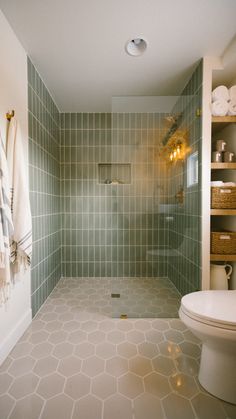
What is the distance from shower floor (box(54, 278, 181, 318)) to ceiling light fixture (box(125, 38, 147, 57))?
7.05 feet

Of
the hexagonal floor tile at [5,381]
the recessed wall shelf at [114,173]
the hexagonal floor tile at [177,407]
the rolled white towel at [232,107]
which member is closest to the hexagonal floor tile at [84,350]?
the hexagonal floor tile at [5,381]

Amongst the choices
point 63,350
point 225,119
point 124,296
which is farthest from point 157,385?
point 225,119

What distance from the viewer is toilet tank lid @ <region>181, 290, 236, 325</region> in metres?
1.05

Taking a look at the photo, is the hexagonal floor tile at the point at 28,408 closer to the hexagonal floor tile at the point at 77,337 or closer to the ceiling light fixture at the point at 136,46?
the hexagonal floor tile at the point at 77,337

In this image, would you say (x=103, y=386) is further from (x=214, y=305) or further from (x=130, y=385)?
(x=214, y=305)

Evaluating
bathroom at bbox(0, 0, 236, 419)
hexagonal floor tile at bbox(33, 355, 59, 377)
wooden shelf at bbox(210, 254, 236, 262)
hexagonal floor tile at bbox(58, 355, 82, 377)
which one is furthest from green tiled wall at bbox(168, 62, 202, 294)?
hexagonal floor tile at bbox(33, 355, 59, 377)

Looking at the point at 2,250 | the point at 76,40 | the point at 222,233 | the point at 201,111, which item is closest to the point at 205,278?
the point at 222,233

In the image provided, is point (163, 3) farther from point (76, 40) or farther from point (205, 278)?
point (205, 278)

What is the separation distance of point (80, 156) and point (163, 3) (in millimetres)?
1795

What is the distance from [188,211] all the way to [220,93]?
1025mm

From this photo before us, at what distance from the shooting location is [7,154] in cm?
138

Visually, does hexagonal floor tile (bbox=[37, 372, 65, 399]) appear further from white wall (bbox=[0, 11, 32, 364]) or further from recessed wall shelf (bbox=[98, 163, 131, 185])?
recessed wall shelf (bbox=[98, 163, 131, 185])

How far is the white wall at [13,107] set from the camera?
139 cm

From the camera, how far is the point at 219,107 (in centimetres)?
178
